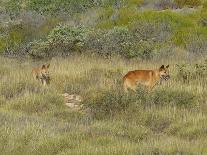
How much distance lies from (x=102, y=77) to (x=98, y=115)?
346 centimetres

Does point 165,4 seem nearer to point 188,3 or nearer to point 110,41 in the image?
point 188,3

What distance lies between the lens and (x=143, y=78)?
12938 millimetres

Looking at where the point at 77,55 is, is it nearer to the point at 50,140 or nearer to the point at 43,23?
the point at 43,23

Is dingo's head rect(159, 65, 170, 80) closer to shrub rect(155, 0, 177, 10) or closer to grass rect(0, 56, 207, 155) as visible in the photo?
grass rect(0, 56, 207, 155)

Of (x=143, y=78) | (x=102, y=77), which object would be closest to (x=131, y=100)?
(x=143, y=78)

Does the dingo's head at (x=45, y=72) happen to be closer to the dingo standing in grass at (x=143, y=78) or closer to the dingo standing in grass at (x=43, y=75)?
the dingo standing in grass at (x=43, y=75)

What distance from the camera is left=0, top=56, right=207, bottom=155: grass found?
9047 mm

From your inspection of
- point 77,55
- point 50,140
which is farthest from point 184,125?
point 77,55

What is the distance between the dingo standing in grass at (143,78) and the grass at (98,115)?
222 mm

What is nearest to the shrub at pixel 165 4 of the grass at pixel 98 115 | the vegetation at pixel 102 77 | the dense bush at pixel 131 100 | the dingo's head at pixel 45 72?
the vegetation at pixel 102 77

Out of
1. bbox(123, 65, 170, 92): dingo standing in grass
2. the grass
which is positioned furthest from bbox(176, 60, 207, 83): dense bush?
bbox(123, 65, 170, 92): dingo standing in grass

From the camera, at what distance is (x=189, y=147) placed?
860 cm

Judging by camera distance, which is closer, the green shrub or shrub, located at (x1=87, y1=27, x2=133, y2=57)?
the green shrub

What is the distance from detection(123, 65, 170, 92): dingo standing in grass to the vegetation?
268 mm
